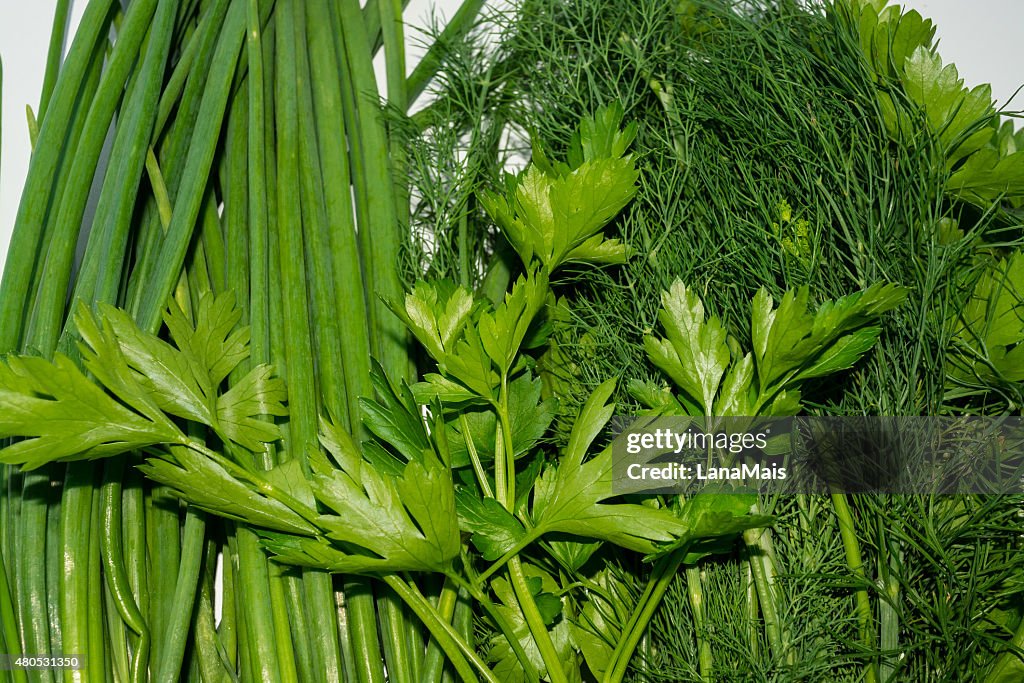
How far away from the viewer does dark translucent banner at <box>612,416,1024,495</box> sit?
0.58 metres

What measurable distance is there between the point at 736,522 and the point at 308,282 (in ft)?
1.43

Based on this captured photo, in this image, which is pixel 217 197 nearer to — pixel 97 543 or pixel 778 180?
pixel 97 543

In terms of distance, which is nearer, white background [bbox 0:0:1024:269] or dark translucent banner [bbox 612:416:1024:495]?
dark translucent banner [bbox 612:416:1024:495]

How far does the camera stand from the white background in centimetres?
82

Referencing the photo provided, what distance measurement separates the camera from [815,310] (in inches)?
24.0

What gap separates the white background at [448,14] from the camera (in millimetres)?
821

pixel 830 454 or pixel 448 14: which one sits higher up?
pixel 448 14

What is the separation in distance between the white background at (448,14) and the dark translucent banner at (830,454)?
0.45 m

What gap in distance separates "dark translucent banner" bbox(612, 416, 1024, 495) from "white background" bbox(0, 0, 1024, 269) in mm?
445

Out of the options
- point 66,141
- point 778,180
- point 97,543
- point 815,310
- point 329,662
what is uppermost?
point 66,141

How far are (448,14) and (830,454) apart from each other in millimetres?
613

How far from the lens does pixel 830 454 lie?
0.60 m

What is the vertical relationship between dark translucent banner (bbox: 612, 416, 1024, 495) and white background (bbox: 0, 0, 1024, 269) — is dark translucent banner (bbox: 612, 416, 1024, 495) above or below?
below

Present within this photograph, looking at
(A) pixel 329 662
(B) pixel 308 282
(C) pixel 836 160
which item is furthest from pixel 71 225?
(C) pixel 836 160
